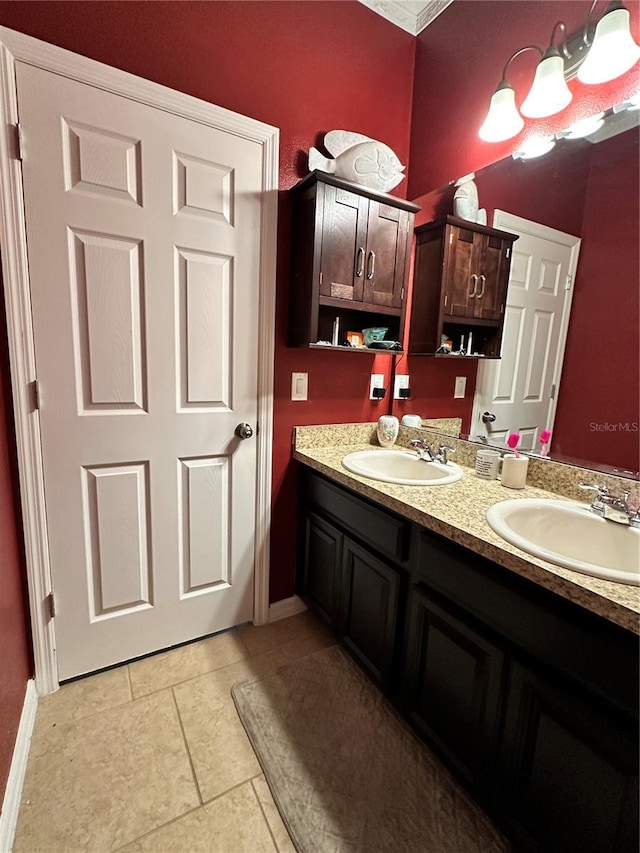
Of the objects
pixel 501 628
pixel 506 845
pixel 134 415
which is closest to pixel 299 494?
pixel 134 415

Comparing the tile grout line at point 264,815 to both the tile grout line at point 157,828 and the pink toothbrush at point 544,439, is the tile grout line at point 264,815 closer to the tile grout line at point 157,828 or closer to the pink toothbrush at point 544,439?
the tile grout line at point 157,828

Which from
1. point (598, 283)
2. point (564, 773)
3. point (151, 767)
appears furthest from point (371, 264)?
point (151, 767)

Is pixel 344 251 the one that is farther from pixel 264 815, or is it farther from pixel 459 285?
pixel 264 815

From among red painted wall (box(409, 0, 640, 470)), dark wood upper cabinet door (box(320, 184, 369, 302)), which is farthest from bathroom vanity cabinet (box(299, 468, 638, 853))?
dark wood upper cabinet door (box(320, 184, 369, 302))

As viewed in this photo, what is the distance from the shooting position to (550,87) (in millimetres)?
1209

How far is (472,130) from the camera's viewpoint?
5.16ft

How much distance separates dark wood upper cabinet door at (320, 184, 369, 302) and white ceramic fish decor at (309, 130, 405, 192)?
11 centimetres

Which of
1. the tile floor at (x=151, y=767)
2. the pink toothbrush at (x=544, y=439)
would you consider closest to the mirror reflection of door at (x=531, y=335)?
the pink toothbrush at (x=544, y=439)

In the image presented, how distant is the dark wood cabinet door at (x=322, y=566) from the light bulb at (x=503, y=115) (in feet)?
5.36

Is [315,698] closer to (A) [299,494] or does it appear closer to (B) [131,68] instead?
(A) [299,494]

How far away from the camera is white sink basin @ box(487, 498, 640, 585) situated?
1.02 m

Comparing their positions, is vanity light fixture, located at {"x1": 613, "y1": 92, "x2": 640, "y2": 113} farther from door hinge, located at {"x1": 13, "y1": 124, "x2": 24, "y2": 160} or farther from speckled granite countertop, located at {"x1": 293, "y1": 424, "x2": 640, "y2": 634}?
door hinge, located at {"x1": 13, "y1": 124, "x2": 24, "y2": 160}

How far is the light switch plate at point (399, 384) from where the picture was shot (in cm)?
197

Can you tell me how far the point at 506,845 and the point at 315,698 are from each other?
680 mm
